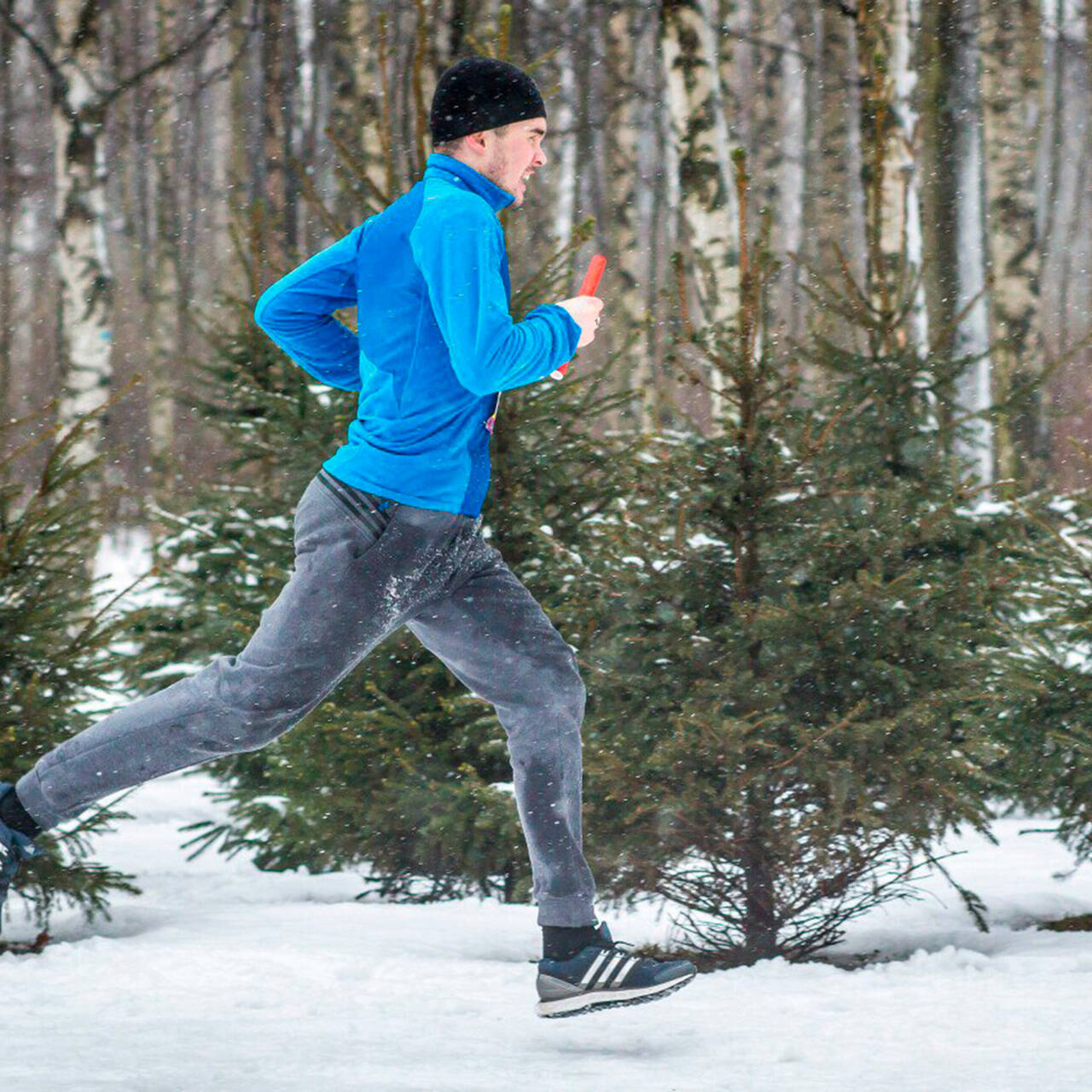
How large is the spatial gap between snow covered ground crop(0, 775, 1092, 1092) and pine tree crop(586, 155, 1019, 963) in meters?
0.37

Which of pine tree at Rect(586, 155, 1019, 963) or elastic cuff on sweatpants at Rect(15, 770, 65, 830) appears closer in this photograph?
elastic cuff on sweatpants at Rect(15, 770, 65, 830)

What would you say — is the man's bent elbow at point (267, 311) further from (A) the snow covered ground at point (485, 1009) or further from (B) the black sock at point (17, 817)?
(A) the snow covered ground at point (485, 1009)

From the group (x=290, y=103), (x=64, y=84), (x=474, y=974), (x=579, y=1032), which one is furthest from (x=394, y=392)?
(x=290, y=103)

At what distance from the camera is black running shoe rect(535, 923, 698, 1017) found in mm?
3195

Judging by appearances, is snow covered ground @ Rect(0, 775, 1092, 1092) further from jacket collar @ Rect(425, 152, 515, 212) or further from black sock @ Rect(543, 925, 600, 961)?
jacket collar @ Rect(425, 152, 515, 212)

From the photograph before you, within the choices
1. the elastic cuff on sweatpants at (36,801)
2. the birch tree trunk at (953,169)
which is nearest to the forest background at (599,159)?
the birch tree trunk at (953,169)

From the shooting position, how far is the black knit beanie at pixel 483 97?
10.5ft

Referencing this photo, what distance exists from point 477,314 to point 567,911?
4.44 feet

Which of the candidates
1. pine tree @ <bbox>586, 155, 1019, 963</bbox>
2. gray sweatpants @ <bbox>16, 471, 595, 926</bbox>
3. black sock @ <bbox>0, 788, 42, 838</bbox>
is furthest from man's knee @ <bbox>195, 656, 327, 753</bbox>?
pine tree @ <bbox>586, 155, 1019, 963</bbox>

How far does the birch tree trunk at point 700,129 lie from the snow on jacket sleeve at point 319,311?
6468 millimetres

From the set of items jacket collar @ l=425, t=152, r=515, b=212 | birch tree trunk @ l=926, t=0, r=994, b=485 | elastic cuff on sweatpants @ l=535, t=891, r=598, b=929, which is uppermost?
birch tree trunk @ l=926, t=0, r=994, b=485

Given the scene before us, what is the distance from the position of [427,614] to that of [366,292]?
0.72 meters

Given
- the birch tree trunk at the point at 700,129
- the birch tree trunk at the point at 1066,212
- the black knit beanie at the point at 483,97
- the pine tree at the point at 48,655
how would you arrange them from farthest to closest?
the birch tree trunk at the point at 1066,212 < the birch tree trunk at the point at 700,129 < the pine tree at the point at 48,655 < the black knit beanie at the point at 483,97

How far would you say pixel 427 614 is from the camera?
326cm
